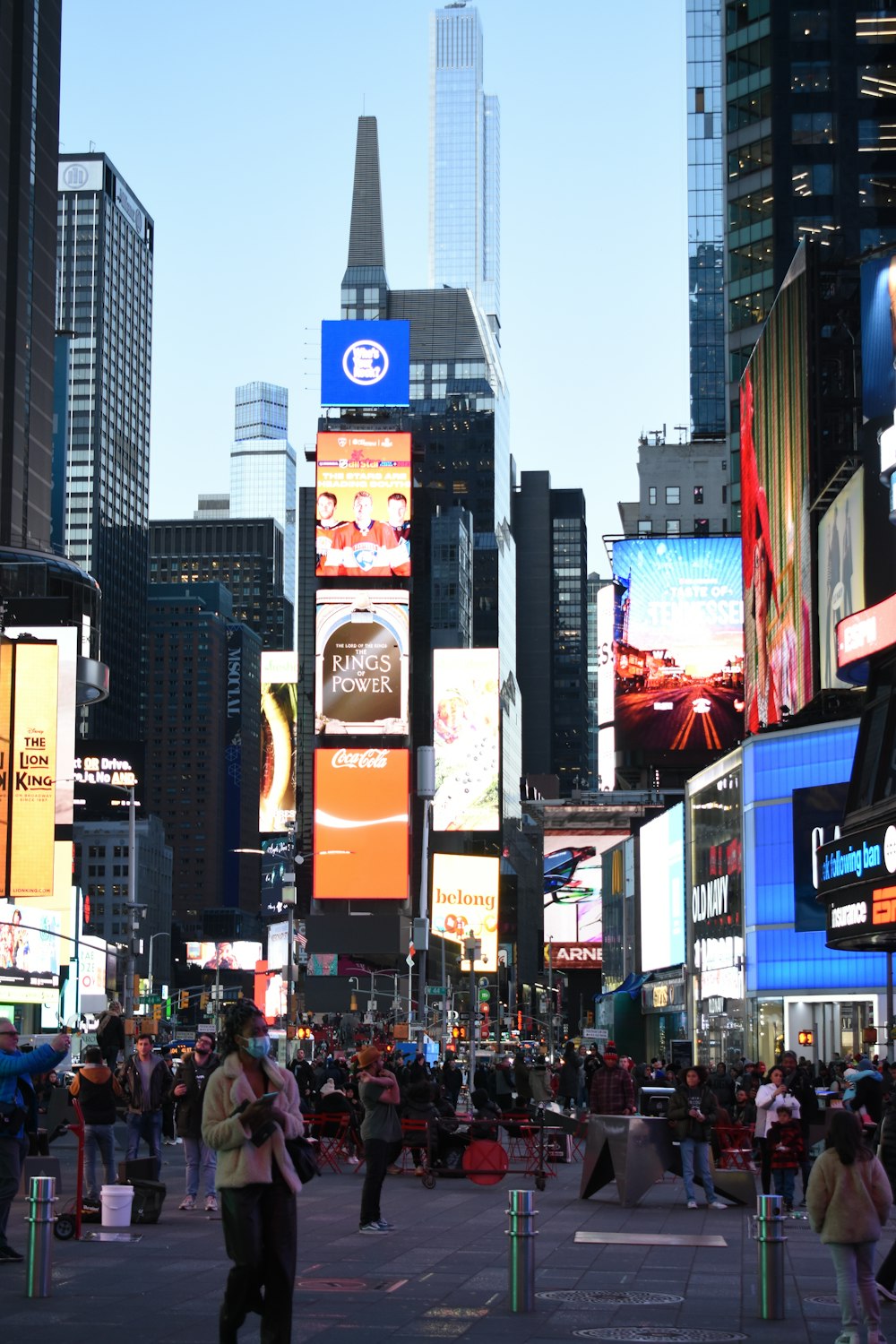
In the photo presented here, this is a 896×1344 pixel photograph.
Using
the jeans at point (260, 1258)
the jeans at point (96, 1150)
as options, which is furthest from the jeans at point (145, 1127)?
the jeans at point (260, 1258)

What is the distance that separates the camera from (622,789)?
145875 millimetres

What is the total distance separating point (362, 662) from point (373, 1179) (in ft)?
340

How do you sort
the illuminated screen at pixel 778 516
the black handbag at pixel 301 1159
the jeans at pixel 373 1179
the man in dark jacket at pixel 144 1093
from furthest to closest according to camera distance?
the illuminated screen at pixel 778 516
the man in dark jacket at pixel 144 1093
the jeans at pixel 373 1179
the black handbag at pixel 301 1159

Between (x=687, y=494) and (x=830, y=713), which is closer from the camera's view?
(x=830, y=713)

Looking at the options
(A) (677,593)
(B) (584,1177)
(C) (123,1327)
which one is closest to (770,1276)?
(C) (123,1327)

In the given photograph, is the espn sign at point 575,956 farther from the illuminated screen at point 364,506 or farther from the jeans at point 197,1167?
the jeans at point 197,1167

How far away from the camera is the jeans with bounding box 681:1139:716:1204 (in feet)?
73.9

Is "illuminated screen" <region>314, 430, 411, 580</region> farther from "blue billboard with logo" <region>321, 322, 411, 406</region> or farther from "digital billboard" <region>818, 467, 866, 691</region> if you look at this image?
"digital billboard" <region>818, 467, 866, 691</region>

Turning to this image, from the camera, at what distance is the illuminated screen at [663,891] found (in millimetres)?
81875

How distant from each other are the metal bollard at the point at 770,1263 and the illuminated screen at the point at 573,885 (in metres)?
133

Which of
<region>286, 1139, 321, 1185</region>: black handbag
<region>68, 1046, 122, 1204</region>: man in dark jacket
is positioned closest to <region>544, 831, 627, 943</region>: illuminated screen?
<region>68, 1046, 122, 1204</region>: man in dark jacket

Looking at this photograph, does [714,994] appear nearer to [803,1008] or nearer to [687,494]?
[803,1008]

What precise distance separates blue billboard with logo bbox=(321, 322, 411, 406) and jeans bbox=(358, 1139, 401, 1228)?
110 meters

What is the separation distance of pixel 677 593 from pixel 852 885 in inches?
2590
